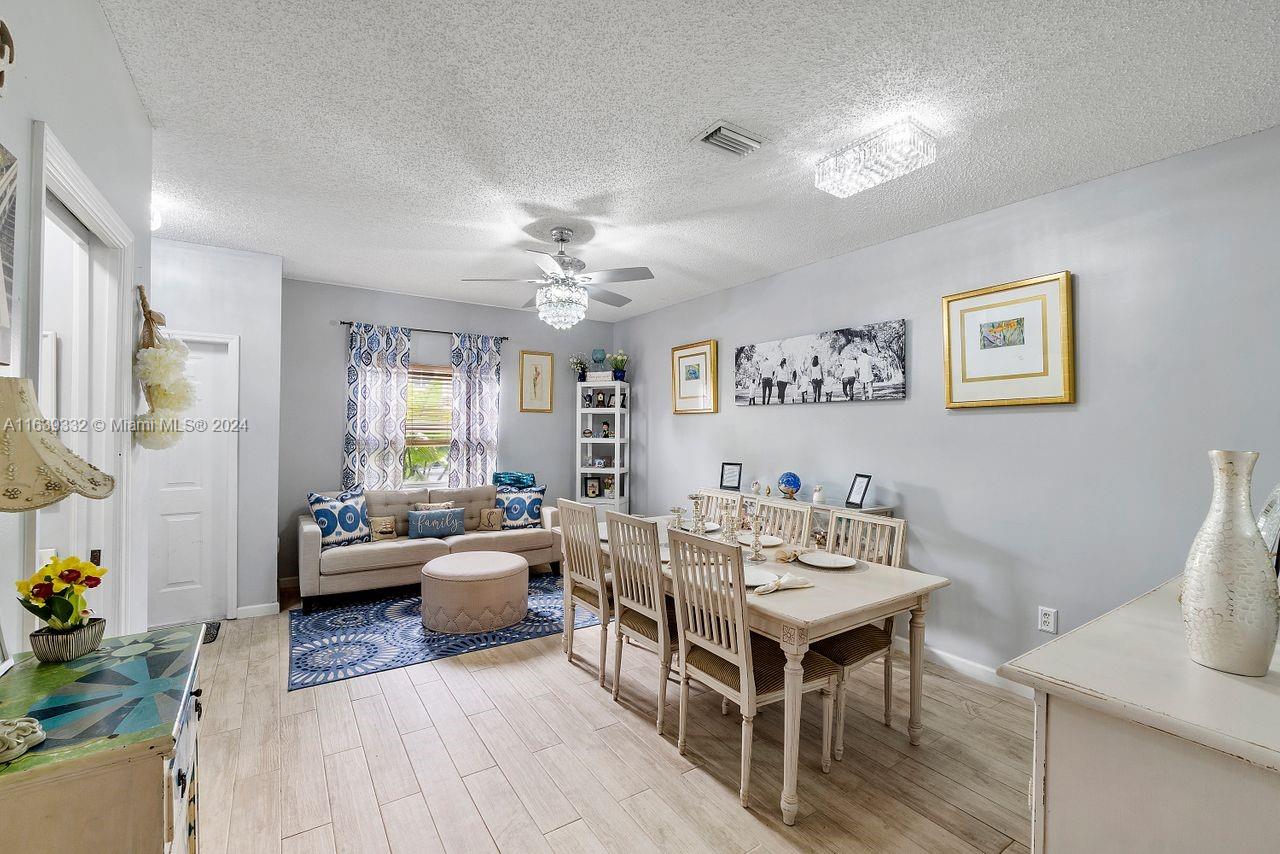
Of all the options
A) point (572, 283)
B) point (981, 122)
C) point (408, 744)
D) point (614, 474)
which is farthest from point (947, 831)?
point (614, 474)

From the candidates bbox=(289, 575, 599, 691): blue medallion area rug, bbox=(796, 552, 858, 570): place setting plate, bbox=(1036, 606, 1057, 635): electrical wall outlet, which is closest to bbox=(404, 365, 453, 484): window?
bbox=(289, 575, 599, 691): blue medallion area rug

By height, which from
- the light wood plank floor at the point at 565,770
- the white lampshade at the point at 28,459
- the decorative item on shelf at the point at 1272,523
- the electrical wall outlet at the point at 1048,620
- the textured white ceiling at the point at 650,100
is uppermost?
the textured white ceiling at the point at 650,100

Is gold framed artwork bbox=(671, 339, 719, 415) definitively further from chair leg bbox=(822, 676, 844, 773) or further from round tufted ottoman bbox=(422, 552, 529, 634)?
chair leg bbox=(822, 676, 844, 773)

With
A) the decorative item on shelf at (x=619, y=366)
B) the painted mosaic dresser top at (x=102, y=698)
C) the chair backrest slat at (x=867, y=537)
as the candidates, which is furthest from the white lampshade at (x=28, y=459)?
the decorative item on shelf at (x=619, y=366)

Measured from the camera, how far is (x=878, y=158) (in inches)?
91.0

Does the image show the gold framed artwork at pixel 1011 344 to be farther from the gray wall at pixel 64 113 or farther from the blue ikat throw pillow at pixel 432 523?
the blue ikat throw pillow at pixel 432 523

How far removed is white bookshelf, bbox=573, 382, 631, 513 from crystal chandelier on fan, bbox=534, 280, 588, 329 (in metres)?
2.50

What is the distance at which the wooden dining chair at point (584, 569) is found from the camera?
3055 mm

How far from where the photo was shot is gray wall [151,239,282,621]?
3852mm

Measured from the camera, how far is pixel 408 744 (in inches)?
98.3

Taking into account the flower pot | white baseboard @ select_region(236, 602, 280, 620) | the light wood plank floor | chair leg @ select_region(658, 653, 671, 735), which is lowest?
the light wood plank floor

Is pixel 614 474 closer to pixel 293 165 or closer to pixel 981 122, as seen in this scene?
pixel 293 165

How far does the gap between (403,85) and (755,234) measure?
2.22m

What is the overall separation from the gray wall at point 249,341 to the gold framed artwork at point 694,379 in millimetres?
3298
